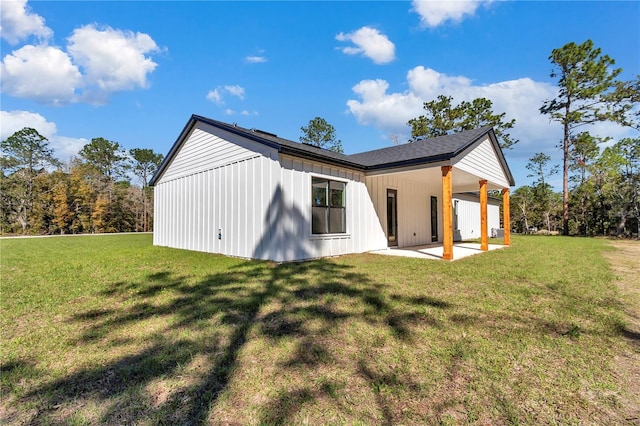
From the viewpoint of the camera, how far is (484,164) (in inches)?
399

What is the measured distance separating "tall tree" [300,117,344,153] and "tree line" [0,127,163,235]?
1907cm

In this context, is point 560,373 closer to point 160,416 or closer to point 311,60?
point 160,416

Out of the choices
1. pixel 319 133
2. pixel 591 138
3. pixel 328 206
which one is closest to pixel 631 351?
pixel 328 206

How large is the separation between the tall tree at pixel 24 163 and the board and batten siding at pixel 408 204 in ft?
96.1

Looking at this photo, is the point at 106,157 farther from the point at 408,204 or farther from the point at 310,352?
the point at 310,352

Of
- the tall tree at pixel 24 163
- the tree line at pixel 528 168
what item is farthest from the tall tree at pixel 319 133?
the tall tree at pixel 24 163

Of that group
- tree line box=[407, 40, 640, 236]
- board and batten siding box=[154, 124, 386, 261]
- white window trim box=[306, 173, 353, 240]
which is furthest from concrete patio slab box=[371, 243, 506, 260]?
tree line box=[407, 40, 640, 236]

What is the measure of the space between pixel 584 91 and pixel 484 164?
16210 millimetres

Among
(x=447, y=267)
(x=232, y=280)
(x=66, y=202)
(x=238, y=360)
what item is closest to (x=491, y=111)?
(x=447, y=267)

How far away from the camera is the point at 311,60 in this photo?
13.2 metres

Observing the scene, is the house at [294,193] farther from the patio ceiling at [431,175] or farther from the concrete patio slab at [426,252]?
the concrete patio slab at [426,252]

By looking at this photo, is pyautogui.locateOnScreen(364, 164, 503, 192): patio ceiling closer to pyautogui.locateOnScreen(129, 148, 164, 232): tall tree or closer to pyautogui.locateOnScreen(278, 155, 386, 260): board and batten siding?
pyautogui.locateOnScreen(278, 155, 386, 260): board and batten siding

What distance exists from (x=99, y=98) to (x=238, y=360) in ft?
85.1

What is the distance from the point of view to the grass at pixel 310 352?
177 cm
